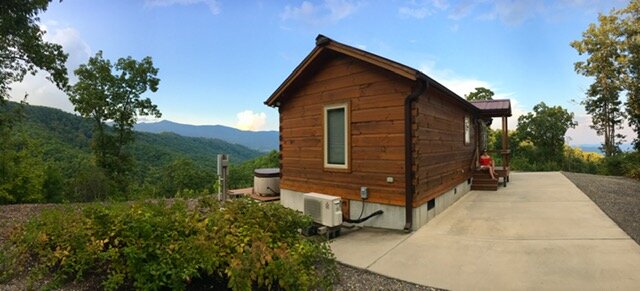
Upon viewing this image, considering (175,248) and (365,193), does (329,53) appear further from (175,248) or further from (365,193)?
(175,248)

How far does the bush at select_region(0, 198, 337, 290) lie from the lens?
9.32 feet

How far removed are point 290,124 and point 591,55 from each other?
737 inches

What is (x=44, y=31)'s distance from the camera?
24.6ft

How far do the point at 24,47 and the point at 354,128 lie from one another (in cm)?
722

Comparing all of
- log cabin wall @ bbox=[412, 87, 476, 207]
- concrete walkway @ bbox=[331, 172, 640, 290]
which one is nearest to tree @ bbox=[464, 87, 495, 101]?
log cabin wall @ bbox=[412, 87, 476, 207]

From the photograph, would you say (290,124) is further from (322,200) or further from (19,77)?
(19,77)

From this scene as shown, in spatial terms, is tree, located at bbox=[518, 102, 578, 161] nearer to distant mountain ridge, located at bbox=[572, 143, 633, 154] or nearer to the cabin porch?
distant mountain ridge, located at bbox=[572, 143, 633, 154]

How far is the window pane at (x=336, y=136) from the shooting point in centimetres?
673

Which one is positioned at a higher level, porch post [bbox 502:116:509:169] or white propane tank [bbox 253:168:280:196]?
porch post [bbox 502:116:509:169]

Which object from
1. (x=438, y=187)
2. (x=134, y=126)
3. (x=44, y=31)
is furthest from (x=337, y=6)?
(x=134, y=126)

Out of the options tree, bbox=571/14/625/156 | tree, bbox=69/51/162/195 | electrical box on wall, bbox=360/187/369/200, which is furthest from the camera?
tree, bbox=69/51/162/195

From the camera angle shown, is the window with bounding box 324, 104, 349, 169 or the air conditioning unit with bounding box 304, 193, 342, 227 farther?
the window with bounding box 324, 104, 349, 169

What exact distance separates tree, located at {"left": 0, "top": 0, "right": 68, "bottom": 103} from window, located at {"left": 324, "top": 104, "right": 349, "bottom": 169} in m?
6.38

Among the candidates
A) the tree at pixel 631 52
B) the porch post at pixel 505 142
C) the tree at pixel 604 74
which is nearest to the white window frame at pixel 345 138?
the porch post at pixel 505 142
